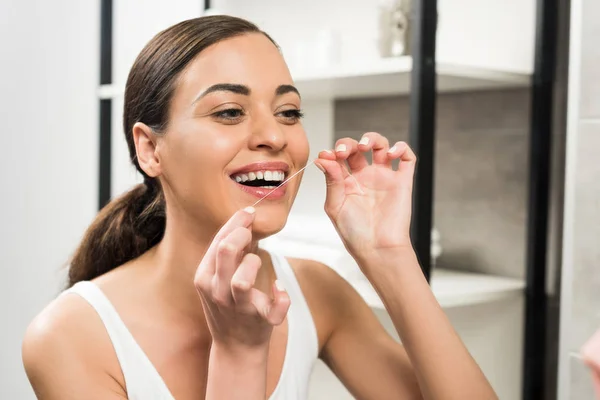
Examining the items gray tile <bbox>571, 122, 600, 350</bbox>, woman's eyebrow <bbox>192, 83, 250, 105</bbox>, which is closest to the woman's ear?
woman's eyebrow <bbox>192, 83, 250, 105</bbox>

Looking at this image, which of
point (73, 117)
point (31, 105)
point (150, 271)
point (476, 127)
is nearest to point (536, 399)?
point (476, 127)

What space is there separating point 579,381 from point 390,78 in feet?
2.17

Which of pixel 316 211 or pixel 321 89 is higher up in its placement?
pixel 321 89

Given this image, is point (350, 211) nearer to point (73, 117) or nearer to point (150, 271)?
point (150, 271)

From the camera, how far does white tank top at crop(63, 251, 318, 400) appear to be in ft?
2.99

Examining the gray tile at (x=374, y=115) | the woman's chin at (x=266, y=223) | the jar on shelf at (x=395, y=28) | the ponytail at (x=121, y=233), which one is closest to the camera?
the woman's chin at (x=266, y=223)

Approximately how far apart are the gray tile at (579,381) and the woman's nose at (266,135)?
770mm

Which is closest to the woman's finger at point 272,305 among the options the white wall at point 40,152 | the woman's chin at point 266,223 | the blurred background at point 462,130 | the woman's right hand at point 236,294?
the woman's right hand at point 236,294

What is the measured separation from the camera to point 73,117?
7.31 feet

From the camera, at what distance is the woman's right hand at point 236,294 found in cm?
70

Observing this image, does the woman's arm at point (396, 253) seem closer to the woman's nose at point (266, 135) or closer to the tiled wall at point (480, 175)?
the woman's nose at point (266, 135)

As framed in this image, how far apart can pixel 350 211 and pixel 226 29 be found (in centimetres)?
29

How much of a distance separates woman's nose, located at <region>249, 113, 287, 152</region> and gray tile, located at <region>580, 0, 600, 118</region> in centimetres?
66

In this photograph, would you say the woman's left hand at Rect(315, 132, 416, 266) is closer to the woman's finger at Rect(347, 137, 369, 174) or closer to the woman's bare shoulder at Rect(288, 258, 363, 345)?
the woman's finger at Rect(347, 137, 369, 174)
